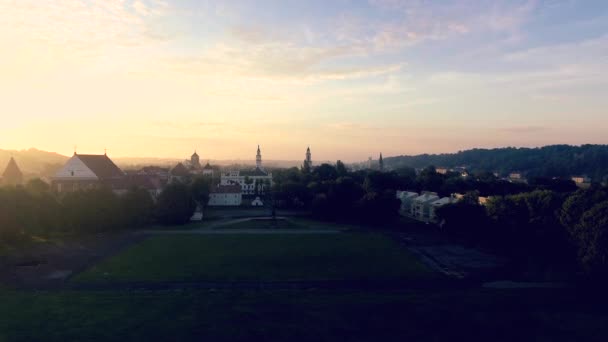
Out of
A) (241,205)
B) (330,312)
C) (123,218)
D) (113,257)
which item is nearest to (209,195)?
(241,205)

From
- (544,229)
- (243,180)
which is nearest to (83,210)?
(544,229)

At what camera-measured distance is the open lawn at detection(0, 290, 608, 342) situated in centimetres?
2034

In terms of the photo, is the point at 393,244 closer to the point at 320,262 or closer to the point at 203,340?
the point at 320,262

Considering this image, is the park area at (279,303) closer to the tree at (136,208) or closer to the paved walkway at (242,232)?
the paved walkway at (242,232)

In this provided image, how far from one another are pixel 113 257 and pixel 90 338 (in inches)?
766

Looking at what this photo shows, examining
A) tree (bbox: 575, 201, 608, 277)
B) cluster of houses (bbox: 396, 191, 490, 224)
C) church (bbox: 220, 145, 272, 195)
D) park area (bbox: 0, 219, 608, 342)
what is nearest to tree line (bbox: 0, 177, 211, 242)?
park area (bbox: 0, 219, 608, 342)

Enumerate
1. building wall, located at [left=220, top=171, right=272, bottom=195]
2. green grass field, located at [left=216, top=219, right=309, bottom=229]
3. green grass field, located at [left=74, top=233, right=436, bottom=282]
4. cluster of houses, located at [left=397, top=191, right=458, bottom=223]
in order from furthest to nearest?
building wall, located at [left=220, top=171, right=272, bottom=195] < cluster of houses, located at [left=397, top=191, right=458, bottom=223] < green grass field, located at [left=216, top=219, right=309, bottom=229] < green grass field, located at [left=74, top=233, right=436, bottom=282]

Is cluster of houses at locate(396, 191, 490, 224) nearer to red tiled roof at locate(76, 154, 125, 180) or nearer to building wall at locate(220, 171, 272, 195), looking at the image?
building wall at locate(220, 171, 272, 195)

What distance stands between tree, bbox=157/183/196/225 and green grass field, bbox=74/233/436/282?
9.26 m

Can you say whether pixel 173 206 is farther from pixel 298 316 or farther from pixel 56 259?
pixel 298 316

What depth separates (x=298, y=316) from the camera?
22.8 meters

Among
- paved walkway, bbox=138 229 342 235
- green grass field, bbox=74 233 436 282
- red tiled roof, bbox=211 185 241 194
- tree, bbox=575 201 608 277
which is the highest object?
red tiled roof, bbox=211 185 241 194

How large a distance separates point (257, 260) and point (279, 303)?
12.2 metres

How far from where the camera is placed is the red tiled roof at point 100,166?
2702 inches
